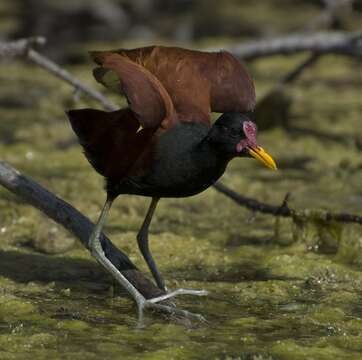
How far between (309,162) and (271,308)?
8.97 ft

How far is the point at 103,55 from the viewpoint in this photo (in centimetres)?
404

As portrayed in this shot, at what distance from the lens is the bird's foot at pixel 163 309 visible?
4121mm

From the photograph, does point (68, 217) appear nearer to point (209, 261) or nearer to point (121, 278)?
point (121, 278)

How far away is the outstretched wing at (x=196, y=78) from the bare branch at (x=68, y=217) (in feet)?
1.68

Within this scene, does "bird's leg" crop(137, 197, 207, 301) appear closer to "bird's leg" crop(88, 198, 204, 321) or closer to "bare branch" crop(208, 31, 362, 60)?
"bird's leg" crop(88, 198, 204, 321)

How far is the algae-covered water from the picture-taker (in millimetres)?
3914

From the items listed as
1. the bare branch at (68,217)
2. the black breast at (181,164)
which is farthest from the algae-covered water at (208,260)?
the black breast at (181,164)

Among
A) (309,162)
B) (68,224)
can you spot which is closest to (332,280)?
(68,224)

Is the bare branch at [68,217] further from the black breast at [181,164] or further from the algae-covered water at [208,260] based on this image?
the black breast at [181,164]

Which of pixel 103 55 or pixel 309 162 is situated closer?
pixel 103 55

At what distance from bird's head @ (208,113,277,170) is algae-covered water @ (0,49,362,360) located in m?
0.64

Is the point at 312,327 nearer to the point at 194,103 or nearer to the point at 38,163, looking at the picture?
the point at 194,103

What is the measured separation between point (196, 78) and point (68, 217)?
0.74m

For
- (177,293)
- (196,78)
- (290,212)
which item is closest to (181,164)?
(196,78)
